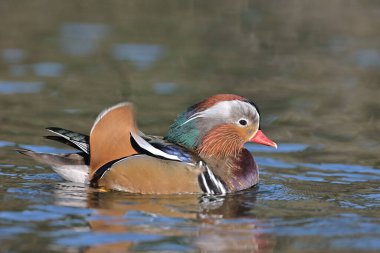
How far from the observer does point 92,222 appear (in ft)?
25.8

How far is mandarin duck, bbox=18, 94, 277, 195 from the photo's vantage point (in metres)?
8.85

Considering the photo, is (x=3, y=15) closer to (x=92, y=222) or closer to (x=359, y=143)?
(x=359, y=143)

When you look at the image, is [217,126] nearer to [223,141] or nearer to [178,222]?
[223,141]

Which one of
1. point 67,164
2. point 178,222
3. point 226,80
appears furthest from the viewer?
point 226,80

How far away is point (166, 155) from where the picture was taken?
8844mm

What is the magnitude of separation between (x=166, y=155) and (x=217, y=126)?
872 millimetres

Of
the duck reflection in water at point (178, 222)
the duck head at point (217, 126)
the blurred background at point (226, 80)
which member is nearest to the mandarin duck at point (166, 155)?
the duck head at point (217, 126)

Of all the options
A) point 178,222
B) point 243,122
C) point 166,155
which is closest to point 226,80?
point 243,122

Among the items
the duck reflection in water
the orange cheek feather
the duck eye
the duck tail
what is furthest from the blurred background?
the duck eye

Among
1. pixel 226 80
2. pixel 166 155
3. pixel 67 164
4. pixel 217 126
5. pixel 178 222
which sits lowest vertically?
pixel 178 222

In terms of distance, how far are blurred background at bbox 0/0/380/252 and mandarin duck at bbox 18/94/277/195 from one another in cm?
36

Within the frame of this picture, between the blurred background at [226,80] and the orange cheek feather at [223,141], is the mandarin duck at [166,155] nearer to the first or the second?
the orange cheek feather at [223,141]

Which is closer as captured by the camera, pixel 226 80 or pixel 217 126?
pixel 217 126

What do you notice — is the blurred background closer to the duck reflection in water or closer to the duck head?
the duck reflection in water
